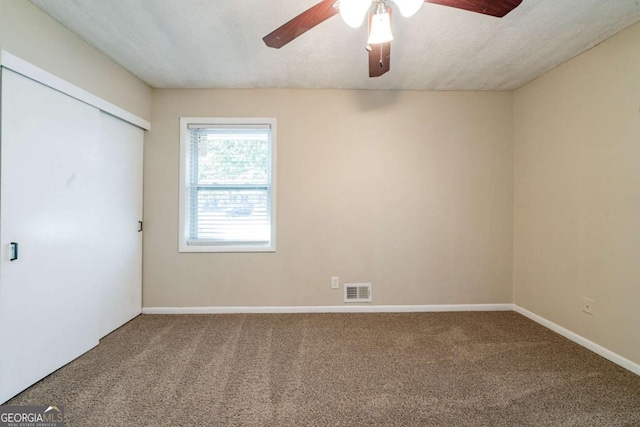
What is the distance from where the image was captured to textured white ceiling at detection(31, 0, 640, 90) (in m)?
1.71

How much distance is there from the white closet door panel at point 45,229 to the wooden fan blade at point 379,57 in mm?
2203

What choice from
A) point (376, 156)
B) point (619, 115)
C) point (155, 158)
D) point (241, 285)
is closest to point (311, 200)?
point (376, 156)

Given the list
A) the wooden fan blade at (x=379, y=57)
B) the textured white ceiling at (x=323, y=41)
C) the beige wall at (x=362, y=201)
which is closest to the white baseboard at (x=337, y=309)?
the beige wall at (x=362, y=201)

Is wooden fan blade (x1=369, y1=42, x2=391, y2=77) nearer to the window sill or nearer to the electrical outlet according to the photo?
the window sill

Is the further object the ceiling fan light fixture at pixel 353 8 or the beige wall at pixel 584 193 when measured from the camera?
the beige wall at pixel 584 193

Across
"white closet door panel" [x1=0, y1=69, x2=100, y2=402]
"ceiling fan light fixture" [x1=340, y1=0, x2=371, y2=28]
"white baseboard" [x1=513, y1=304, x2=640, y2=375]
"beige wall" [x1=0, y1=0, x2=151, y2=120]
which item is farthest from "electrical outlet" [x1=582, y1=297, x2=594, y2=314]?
"beige wall" [x1=0, y1=0, x2=151, y2=120]

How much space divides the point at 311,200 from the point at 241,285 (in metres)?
1.22

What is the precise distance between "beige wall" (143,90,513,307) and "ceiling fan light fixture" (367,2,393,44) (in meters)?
1.49

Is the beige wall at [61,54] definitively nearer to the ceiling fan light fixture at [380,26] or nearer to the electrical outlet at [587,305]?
the ceiling fan light fixture at [380,26]

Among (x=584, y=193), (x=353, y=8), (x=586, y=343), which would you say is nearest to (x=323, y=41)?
(x=353, y=8)

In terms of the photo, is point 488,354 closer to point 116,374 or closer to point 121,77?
point 116,374

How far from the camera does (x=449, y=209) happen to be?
2926 mm

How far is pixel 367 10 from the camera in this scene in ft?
4.40

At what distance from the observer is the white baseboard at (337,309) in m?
2.84
